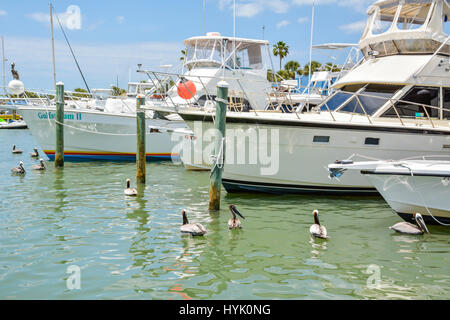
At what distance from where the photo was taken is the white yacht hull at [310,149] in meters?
11.2

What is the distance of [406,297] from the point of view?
A: 5902 millimetres

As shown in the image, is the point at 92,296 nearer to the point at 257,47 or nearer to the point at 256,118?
the point at 256,118

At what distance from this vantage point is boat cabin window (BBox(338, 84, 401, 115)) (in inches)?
469

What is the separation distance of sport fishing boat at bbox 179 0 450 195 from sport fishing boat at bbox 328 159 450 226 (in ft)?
6.63

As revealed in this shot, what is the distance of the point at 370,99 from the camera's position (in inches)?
475

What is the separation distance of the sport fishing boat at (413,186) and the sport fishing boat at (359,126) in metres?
Answer: 2.02

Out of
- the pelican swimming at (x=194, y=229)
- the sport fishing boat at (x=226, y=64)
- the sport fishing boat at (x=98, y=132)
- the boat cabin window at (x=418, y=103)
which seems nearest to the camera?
the pelican swimming at (x=194, y=229)

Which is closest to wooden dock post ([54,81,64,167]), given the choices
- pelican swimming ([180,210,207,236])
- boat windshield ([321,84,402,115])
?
boat windshield ([321,84,402,115])

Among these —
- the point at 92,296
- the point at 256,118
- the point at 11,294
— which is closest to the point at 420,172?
the point at 256,118

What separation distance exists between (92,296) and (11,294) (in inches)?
43.0

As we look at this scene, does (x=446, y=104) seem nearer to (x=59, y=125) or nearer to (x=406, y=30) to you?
(x=406, y=30)

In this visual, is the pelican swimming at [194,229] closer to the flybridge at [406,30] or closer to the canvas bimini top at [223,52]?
the flybridge at [406,30]

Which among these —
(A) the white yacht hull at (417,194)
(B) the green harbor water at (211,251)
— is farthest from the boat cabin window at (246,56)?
(A) the white yacht hull at (417,194)

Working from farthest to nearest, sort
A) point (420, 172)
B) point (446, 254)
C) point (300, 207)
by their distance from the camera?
point (300, 207) → point (420, 172) → point (446, 254)
